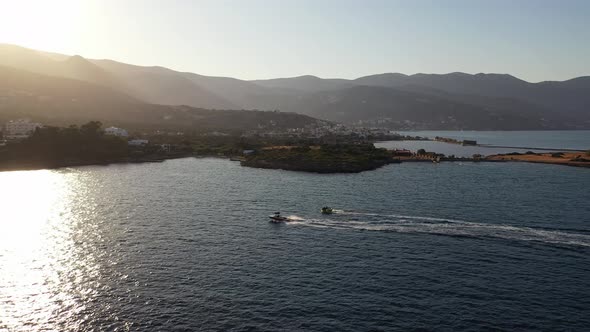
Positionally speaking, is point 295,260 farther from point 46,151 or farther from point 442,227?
point 46,151

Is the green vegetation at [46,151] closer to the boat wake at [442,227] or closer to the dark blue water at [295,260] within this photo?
the dark blue water at [295,260]

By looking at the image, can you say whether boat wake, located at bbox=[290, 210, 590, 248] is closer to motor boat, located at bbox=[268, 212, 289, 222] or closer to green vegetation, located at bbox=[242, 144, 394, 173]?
motor boat, located at bbox=[268, 212, 289, 222]

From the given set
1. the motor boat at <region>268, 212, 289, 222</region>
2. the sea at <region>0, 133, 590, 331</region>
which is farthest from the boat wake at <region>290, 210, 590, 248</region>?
the motor boat at <region>268, 212, 289, 222</region>

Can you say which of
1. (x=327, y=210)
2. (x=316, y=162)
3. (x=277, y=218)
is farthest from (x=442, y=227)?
(x=316, y=162)

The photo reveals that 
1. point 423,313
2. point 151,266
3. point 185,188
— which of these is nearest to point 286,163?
point 185,188

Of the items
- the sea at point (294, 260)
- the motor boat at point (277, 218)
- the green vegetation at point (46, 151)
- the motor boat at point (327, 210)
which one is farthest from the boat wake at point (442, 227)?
the green vegetation at point (46, 151)
